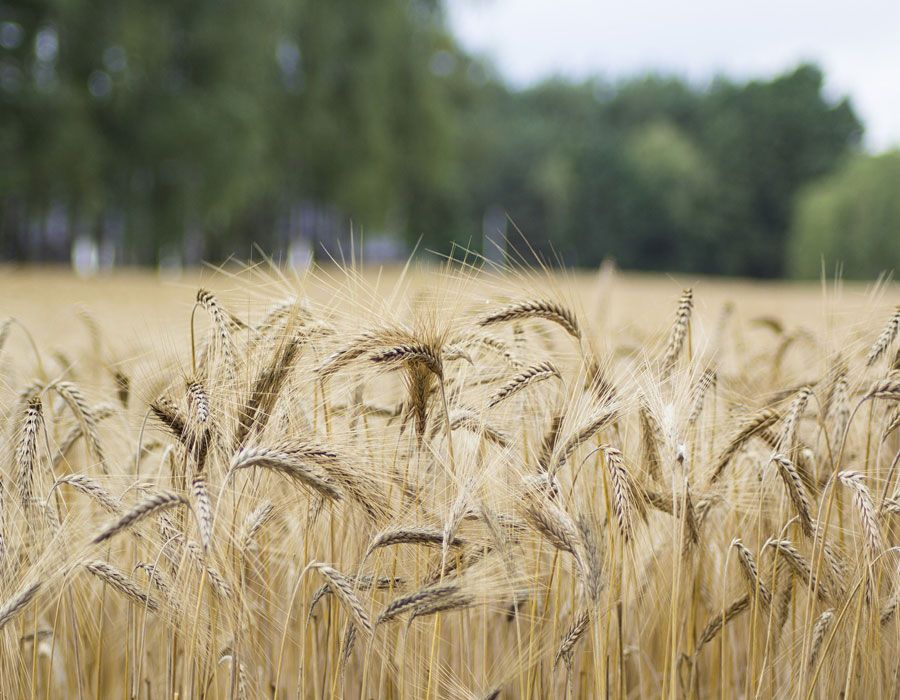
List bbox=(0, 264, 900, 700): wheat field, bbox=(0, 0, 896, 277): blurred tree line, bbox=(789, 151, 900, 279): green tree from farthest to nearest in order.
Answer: bbox=(789, 151, 900, 279): green tree, bbox=(0, 0, 896, 277): blurred tree line, bbox=(0, 264, 900, 700): wheat field

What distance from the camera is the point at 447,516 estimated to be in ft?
5.22

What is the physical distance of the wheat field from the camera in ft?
5.04

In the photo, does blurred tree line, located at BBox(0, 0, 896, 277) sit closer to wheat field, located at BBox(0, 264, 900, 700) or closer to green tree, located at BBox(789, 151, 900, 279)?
green tree, located at BBox(789, 151, 900, 279)

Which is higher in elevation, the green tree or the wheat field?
the green tree

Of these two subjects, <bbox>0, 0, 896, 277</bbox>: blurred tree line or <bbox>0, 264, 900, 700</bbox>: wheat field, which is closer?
<bbox>0, 264, 900, 700</bbox>: wheat field

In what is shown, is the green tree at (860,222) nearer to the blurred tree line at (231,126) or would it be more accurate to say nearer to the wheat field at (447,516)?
the blurred tree line at (231,126)

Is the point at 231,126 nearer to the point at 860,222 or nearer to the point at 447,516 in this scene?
the point at 447,516

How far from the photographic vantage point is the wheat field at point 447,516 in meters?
1.54

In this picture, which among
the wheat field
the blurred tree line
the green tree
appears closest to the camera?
the wheat field

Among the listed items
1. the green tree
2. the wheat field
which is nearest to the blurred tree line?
the green tree

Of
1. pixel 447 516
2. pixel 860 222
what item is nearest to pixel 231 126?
pixel 447 516

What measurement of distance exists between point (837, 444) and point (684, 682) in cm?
62

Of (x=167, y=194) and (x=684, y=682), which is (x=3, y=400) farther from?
(x=167, y=194)

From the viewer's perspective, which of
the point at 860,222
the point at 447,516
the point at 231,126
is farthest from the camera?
the point at 860,222
